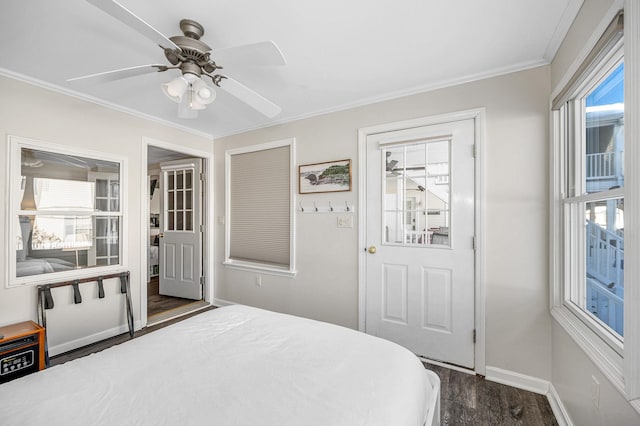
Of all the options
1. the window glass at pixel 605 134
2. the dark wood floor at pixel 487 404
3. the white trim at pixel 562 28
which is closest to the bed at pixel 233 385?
the dark wood floor at pixel 487 404

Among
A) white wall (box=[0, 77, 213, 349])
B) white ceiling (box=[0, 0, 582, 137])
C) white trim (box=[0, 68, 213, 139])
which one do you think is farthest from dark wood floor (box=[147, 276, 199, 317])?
white ceiling (box=[0, 0, 582, 137])

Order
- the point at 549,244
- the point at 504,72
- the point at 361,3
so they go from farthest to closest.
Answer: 1. the point at 504,72
2. the point at 549,244
3. the point at 361,3

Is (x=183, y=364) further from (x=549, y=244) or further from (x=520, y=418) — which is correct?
(x=549, y=244)

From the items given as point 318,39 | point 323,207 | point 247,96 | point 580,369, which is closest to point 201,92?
point 247,96

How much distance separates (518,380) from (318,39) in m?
2.76

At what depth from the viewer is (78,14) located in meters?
1.55

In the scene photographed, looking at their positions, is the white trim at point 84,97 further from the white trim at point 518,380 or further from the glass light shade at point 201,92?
the white trim at point 518,380

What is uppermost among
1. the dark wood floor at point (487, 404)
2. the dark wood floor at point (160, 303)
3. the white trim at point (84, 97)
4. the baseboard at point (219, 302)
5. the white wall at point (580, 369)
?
the white trim at point (84, 97)

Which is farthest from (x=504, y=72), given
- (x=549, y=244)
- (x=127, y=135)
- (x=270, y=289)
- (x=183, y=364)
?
(x=127, y=135)

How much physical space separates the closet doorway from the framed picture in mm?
1629

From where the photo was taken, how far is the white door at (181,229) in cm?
386

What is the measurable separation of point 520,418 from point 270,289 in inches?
95.9

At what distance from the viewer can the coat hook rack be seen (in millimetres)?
2783

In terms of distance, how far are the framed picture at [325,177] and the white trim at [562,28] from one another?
5.39ft
